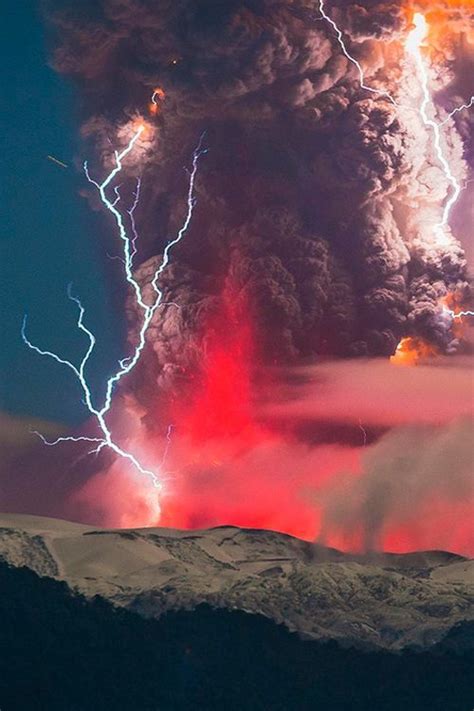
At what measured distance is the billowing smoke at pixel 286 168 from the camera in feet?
22.8

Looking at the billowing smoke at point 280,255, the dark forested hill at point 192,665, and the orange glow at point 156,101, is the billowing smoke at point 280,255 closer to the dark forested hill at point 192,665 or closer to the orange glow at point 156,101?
the orange glow at point 156,101

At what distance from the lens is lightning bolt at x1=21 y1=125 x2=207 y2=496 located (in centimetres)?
717

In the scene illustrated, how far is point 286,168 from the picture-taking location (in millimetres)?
7270

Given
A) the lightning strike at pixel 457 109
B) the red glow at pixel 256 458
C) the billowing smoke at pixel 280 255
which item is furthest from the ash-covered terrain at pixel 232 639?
the lightning strike at pixel 457 109

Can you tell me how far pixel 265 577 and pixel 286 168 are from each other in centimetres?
320

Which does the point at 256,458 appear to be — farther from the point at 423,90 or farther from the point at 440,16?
the point at 440,16

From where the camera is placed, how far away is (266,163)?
7.28m

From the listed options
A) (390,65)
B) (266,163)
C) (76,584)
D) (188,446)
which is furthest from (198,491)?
(390,65)

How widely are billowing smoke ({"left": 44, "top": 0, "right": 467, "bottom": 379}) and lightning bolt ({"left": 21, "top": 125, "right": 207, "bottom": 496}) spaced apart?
3.4 inches

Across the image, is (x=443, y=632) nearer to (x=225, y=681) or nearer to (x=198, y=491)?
(x=225, y=681)

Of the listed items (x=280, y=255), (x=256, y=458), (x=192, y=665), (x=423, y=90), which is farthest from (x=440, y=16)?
(x=192, y=665)

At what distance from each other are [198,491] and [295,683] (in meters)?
2.09

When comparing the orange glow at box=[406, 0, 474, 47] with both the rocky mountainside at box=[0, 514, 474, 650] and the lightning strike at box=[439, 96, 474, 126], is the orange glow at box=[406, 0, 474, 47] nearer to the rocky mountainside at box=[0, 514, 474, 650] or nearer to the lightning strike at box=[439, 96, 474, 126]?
the lightning strike at box=[439, 96, 474, 126]

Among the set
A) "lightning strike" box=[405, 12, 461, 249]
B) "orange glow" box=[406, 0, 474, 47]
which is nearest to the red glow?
"lightning strike" box=[405, 12, 461, 249]
